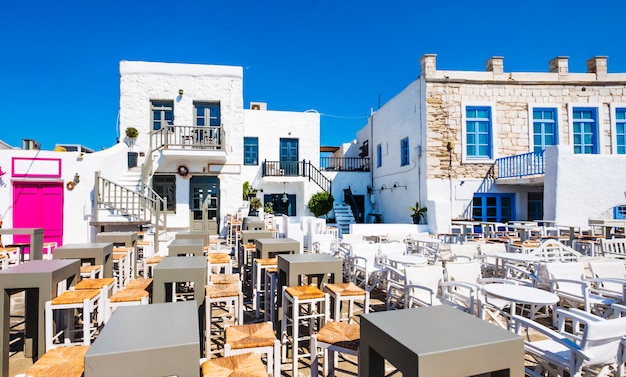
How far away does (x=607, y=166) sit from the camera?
10.7m

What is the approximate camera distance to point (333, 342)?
8.57 ft

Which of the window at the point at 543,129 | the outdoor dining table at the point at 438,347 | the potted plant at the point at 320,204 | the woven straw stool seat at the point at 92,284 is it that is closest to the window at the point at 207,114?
the potted plant at the point at 320,204

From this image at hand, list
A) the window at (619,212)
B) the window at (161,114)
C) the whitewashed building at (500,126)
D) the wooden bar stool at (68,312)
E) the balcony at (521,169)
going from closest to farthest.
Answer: the wooden bar stool at (68,312) < the window at (619,212) < the balcony at (521,169) < the whitewashed building at (500,126) < the window at (161,114)

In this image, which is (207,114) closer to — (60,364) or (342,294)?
(342,294)

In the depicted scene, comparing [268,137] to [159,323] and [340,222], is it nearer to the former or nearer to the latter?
[340,222]

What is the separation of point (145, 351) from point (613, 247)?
898 centimetres

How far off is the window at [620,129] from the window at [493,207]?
14.1 feet

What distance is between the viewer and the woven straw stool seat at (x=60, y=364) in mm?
1979

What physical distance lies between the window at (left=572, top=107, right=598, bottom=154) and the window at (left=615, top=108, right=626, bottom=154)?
783 mm

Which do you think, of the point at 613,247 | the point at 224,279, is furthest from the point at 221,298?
the point at 613,247

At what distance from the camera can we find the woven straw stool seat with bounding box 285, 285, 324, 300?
139 inches

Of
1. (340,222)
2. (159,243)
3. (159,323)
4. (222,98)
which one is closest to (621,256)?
(159,323)

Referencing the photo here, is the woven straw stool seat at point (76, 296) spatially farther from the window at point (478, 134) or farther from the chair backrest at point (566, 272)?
the window at point (478, 134)

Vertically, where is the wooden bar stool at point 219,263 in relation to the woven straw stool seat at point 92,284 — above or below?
below
